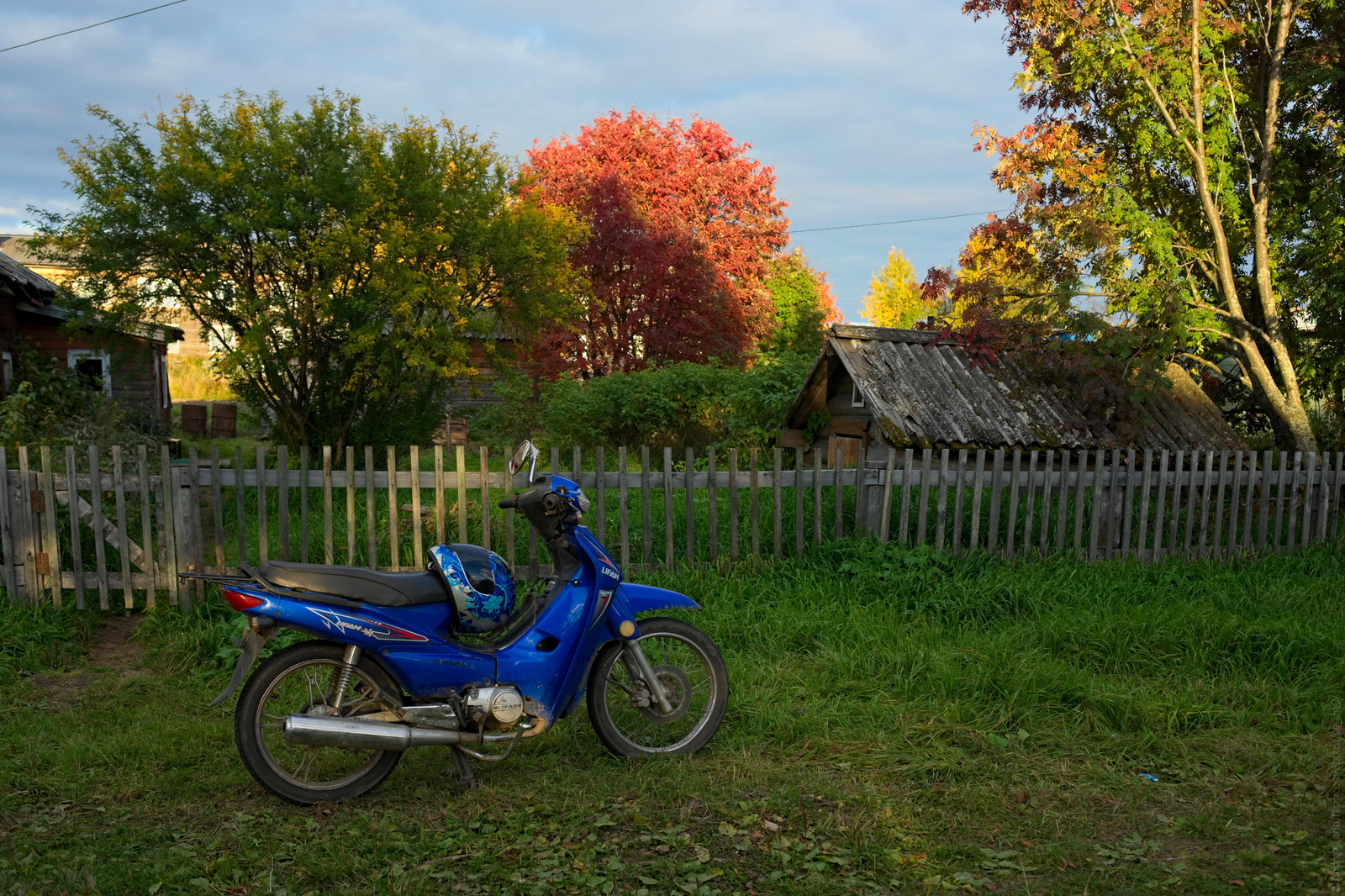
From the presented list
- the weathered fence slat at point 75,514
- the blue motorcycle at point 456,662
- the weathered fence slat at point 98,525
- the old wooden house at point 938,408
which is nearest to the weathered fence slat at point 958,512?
the old wooden house at point 938,408

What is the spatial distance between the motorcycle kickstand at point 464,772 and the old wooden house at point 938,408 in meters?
5.64

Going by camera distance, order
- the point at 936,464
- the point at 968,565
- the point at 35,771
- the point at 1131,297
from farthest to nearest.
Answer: the point at 1131,297, the point at 936,464, the point at 968,565, the point at 35,771

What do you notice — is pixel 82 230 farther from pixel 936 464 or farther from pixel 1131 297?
pixel 1131 297

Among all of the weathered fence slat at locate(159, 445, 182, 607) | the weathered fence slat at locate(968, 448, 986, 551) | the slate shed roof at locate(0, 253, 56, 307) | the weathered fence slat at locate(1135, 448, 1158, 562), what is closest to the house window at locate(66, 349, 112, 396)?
the slate shed roof at locate(0, 253, 56, 307)

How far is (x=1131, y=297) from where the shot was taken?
10.6m

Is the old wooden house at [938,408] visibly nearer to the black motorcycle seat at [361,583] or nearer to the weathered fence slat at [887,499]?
the weathered fence slat at [887,499]

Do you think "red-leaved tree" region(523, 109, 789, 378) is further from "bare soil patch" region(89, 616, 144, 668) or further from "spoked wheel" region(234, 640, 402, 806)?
"spoked wheel" region(234, 640, 402, 806)

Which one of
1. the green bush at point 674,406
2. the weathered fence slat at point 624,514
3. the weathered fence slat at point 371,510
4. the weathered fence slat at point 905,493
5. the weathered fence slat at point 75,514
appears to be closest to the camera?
the weathered fence slat at point 75,514

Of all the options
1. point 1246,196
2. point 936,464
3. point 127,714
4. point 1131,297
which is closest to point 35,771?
point 127,714

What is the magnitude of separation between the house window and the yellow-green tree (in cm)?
3862

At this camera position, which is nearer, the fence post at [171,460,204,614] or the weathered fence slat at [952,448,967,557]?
the fence post at [171,460,204,614]

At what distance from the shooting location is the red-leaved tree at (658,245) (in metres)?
20.3

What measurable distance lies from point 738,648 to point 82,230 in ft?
33.6

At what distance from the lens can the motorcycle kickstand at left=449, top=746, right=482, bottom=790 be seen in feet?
13.1
